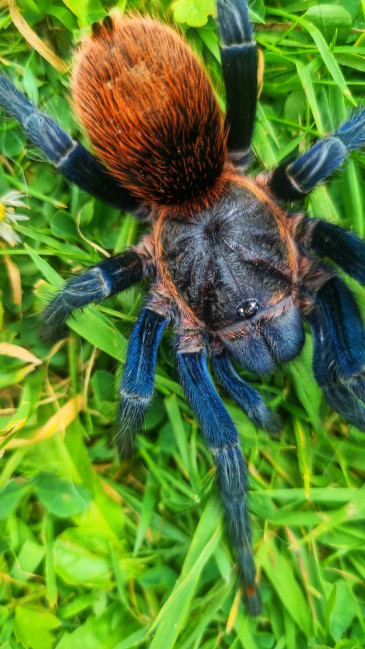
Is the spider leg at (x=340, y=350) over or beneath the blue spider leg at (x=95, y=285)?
beneath

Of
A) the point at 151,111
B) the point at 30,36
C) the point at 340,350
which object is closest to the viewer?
the point at 151,111

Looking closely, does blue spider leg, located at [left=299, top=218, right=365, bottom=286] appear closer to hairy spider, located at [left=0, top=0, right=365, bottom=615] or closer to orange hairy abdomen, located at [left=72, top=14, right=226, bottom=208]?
hairy spider, located at [left=0, top=0, right=365, bottom=615]

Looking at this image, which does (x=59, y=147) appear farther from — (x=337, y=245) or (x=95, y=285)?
(x=337, y=245)

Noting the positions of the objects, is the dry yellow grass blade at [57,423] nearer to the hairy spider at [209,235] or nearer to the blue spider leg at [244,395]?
the hairy spider at [209,235]

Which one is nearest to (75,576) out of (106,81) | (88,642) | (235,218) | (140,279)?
(88,642)

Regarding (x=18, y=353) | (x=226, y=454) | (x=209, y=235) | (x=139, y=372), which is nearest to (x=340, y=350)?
(x=226, y=454)

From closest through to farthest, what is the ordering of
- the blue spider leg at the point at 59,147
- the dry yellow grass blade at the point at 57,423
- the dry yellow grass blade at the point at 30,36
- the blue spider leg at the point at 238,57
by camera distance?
the blue spider leg at the point at 238,57 < the blue spider leg at the point at 59,147 < the dry yellow grass blade at the point at 57,423 < the dry yellow grass blade at the point at 30,36

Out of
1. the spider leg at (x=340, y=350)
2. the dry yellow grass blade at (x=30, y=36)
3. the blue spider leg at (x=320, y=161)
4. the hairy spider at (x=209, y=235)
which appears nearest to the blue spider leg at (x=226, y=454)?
the hairy spider at (x=209, y=235)

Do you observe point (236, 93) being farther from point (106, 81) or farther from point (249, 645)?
point (249, 645)
